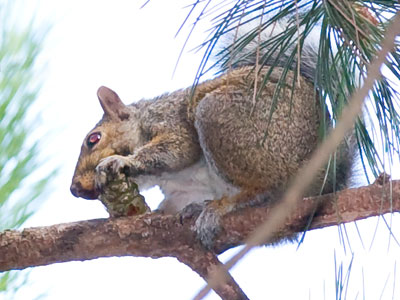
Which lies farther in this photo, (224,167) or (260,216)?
(224,167)

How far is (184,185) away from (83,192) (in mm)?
193

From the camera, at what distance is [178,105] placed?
1.32 m

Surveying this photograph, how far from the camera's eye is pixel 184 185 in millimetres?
1284

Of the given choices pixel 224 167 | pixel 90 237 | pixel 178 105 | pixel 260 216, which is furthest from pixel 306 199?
pixel 178 105

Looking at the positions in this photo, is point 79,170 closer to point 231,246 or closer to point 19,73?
point 231,246

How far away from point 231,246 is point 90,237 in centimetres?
22

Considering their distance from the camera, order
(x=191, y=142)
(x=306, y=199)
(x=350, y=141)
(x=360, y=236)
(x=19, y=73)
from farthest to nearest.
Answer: (x=191, y=142)
(x=350, y=141)
(x=306, y=199)
(x=360, y=236)
(x=19, y=73)

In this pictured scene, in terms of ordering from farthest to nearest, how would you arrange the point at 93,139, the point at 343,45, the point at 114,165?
1. the point at 93,139
2. the point at 114,165
3. the point at 343,45

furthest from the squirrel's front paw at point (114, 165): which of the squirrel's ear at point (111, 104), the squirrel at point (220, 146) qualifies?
the squirrel's ear at point (111, 104)

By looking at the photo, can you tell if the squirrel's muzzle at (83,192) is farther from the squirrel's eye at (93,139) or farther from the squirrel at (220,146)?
the squirrel's eye at (93,139)

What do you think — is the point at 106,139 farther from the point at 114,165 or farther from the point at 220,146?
the point at 220,146

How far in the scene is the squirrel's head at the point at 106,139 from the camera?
1264mm

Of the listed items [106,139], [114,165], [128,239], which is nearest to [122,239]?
[128,239]

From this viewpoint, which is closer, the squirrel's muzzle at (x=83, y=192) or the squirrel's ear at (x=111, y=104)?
the squirrel's muzzle at (x=83, y=192)
